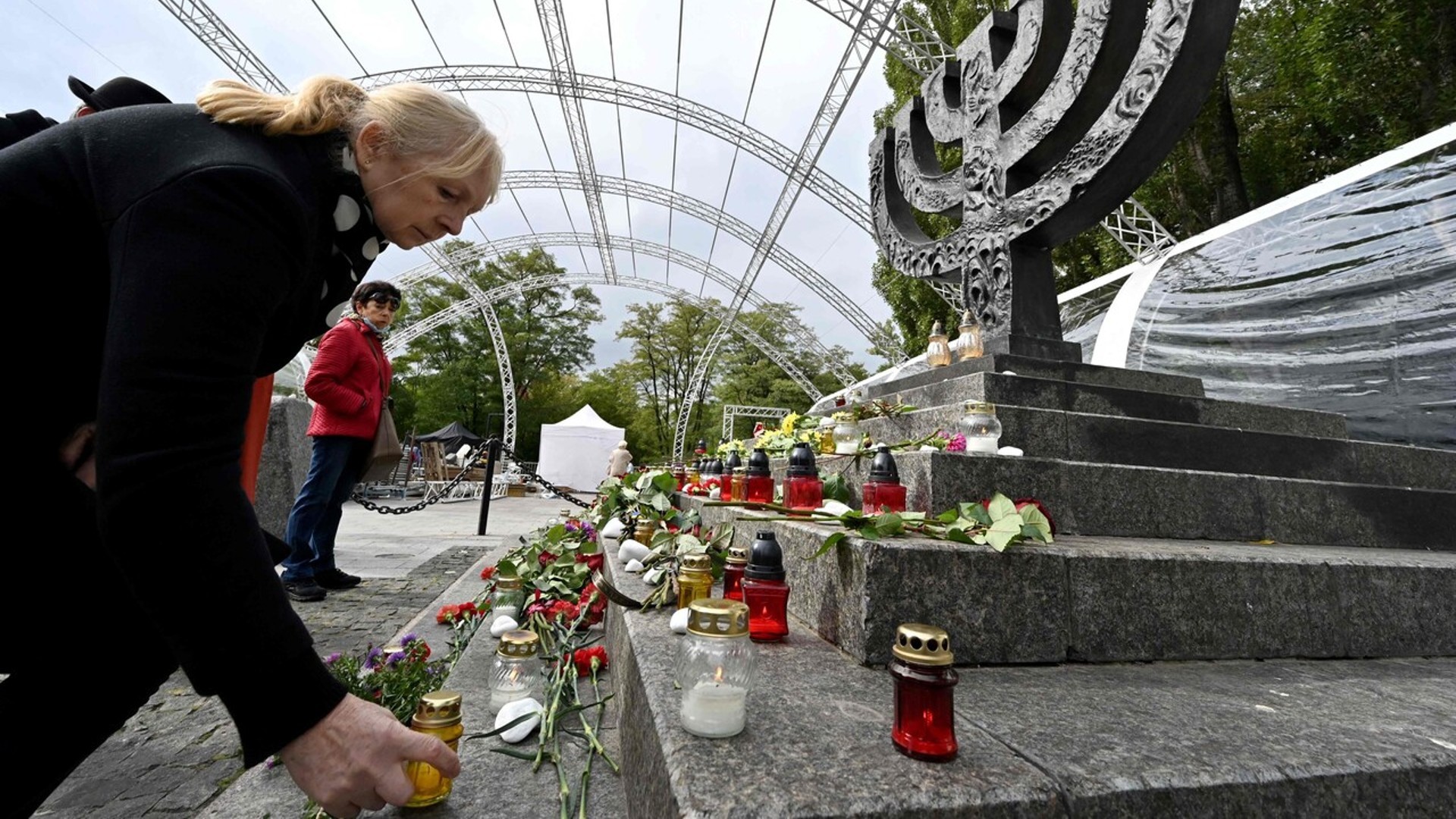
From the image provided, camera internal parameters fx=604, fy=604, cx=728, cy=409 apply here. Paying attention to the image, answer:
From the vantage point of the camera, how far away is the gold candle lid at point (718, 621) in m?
0.97

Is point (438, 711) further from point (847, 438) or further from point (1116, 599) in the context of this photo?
point (847, 438)

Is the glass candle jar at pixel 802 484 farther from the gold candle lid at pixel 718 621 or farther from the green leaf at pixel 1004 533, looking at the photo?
the gold candle lid at pixel 718 621

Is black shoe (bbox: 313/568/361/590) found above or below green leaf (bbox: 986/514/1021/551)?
below

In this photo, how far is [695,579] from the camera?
1.55 metres

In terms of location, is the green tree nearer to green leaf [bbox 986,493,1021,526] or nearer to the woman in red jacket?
the woman in red jacket

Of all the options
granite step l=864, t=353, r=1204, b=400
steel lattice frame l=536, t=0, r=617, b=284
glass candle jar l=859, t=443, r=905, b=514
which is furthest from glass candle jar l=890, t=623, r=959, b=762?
steel lattice frame l=536, t=0, r=617, b=284

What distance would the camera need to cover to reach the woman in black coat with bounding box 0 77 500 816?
0.66 m

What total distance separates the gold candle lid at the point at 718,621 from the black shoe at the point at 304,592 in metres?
3.37

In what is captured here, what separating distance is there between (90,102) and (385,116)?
45 cm

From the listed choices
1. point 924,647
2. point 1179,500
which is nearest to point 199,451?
point 924,647

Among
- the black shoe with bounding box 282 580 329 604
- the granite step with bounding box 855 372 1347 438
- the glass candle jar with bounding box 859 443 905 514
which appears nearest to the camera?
the glass candle jar with bounding box 859 443 905 514

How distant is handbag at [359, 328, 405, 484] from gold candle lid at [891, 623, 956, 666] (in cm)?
375

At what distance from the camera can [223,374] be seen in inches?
28.4

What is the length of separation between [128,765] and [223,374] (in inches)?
68.3
